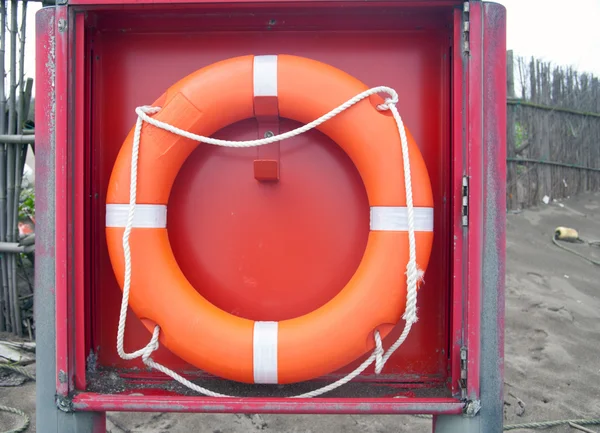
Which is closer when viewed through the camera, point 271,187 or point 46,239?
point 46,239

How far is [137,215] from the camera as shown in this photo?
4.42ft

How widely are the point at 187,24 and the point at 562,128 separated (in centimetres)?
495

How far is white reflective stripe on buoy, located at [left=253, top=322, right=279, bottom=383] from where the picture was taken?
1.31m

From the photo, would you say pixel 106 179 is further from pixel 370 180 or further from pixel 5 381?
pixel 5 381

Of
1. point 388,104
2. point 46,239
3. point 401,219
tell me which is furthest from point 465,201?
point 46,239

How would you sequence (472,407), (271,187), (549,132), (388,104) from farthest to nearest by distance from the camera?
(549,132)
(271,187)
(388,104)
(472,407)

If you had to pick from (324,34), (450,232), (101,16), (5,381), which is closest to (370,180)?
(450,232)

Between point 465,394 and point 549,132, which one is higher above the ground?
point 549,132

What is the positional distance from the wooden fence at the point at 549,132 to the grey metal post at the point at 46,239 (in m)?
4.62

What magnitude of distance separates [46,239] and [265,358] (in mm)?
601

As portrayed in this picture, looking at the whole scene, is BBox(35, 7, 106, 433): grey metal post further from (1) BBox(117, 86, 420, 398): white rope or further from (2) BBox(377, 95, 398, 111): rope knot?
(2) BBox(377, 95, 398, 111): rope knot

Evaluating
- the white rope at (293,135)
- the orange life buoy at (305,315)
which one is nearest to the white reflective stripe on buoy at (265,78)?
the orange life buoy at (305,315)

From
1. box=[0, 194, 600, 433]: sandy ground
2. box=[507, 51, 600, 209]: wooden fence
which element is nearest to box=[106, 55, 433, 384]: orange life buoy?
box=[0, 194, 600, 433]: sandy ground

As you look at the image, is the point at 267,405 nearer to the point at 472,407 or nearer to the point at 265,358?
the point at 265,358
